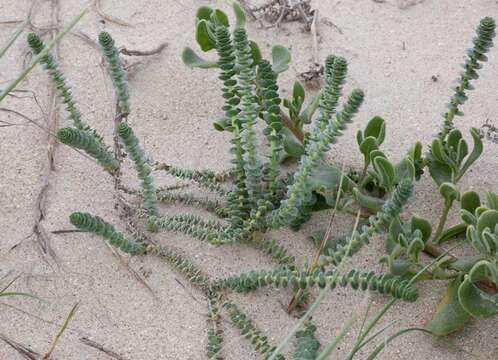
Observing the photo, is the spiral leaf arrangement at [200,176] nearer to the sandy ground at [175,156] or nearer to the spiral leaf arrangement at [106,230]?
the sandy ground at [175,156]

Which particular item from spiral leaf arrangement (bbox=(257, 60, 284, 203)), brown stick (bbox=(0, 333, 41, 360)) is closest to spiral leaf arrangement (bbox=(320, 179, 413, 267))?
spiral leaf arrangement (bbox=(257, 60, 284, 203))

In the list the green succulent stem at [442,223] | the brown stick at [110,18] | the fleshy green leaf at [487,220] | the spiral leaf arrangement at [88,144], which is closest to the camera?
the fleshy green leaf at [487,220]

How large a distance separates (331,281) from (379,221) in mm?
211

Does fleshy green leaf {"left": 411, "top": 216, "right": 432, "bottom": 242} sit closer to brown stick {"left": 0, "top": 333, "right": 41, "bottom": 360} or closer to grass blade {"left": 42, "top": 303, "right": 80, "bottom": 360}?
grass blade {"left": 42, "top": 303, "right": 80, "bottom": 360}

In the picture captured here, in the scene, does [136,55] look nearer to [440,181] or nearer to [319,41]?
[319,41]

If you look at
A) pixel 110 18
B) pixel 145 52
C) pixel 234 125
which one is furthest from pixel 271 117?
pixel 110 18

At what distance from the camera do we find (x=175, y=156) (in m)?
2.43

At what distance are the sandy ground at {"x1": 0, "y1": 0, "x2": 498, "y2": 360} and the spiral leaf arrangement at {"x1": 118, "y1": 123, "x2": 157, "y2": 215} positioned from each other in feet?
0.43

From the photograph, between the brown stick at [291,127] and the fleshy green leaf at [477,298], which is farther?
the brown stick at [291,127]

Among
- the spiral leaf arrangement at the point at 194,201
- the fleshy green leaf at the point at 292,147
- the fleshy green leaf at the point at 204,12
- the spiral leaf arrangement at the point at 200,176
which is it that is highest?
the fleshy green leaf at the point at 204,12

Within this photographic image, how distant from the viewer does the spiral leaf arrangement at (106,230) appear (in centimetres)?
190

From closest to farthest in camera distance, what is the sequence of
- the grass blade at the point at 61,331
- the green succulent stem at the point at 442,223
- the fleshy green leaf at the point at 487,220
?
the fleshy green leaf at the point at 487,220 → the grass blade at the point at 61,331 → the green succulent stem at the point at 442,223

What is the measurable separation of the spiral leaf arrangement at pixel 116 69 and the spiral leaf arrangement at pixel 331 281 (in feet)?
2.37

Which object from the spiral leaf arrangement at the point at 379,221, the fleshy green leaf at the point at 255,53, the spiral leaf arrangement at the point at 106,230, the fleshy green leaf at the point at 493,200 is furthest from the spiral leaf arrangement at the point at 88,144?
the fleshy green leaf at the point at 493,200
